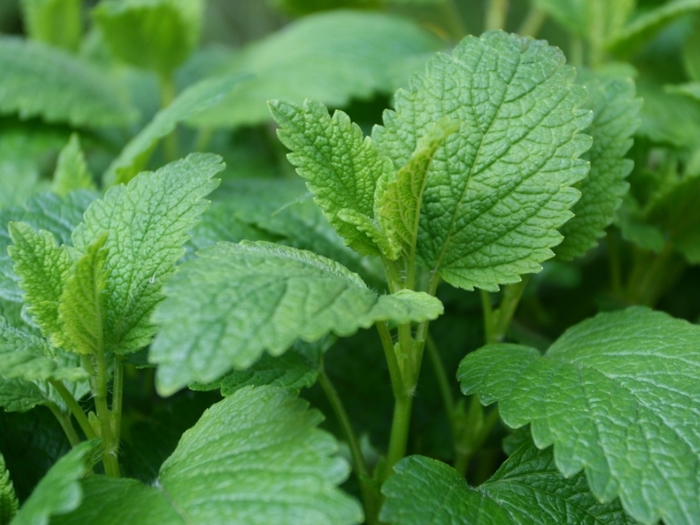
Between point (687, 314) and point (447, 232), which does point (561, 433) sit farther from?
point (687, 314)

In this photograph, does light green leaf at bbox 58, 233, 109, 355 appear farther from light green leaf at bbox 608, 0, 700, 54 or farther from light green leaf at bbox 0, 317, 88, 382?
light green leaf at bbox 608, 0, 700, 54

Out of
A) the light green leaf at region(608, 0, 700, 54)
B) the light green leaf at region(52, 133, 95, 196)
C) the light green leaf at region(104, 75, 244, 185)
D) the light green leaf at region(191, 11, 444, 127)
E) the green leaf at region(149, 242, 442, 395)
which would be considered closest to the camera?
the green leaf at region(149, 242, 442, 395)

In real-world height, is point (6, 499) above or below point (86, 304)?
below

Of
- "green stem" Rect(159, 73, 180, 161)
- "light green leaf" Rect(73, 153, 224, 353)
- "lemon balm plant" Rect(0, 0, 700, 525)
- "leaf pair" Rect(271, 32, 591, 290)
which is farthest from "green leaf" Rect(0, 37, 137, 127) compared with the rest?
"leaf pair" Rect(271, 32, 591, 290)

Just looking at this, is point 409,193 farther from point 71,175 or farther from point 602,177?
point 71,175

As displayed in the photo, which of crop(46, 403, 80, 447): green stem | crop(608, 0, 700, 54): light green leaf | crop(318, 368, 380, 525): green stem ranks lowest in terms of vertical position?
crop(318, 368, 380, 525): green stem

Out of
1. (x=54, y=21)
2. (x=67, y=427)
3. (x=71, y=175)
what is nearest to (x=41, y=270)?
(x=67, y=427)
